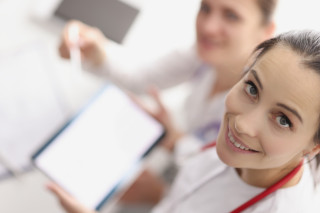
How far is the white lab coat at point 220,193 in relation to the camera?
0.47 metres

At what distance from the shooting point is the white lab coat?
47 centimetres

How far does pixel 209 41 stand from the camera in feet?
2.20

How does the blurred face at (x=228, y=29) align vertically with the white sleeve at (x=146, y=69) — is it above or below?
above

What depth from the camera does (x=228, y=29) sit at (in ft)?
2.10

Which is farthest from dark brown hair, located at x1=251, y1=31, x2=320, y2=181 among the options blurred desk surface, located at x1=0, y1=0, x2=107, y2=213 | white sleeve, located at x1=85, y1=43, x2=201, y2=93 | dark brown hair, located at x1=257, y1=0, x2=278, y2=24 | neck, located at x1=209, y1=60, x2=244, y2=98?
blurred desk surface, located at x1=0, y1=0, x2=107, y2=213

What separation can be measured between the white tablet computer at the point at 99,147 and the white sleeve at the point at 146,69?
0.12m

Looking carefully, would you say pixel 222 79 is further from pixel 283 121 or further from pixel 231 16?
pixel 283 121

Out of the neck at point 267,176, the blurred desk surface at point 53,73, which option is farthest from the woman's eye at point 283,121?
the blurred desk surface at point 53,73

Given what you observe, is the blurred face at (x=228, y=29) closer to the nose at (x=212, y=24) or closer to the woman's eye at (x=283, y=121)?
the nose at (x=212, y=24)

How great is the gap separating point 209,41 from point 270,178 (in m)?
0.31

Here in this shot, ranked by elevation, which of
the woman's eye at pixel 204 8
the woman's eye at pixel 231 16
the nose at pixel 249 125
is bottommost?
the nose at pixel 249 125

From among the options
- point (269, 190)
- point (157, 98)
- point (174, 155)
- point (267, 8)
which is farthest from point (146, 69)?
point (269, 190)

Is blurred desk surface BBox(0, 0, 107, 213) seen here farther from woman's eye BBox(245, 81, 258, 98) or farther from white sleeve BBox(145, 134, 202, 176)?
woman's eye BBox(245, 81, 258, 98)

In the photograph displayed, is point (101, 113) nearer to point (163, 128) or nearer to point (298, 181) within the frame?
point (163, 128)
